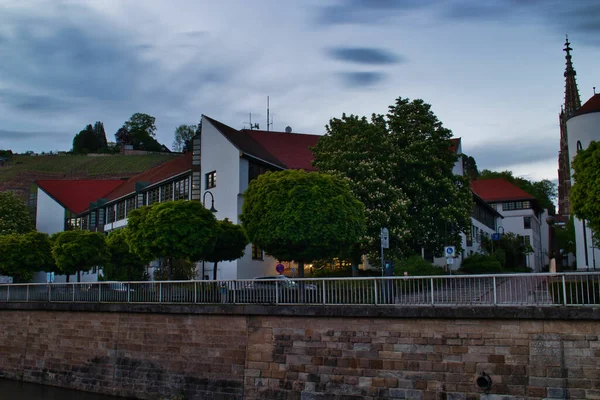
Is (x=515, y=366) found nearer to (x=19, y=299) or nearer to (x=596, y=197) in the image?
(x=596, y=197)

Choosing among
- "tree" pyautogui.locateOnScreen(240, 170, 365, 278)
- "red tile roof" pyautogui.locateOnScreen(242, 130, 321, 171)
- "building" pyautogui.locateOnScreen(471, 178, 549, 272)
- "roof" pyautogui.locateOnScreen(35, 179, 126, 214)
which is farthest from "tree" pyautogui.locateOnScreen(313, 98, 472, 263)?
"building" pyautogui.locateOnScreen(471, 178, 549, 272)

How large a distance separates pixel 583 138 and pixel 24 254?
31911 mm

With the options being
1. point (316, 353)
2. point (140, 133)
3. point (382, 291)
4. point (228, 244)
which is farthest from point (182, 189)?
point (140, 133)

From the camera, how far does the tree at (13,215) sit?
70250 mm

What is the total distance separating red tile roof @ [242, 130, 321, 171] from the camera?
2037 inches

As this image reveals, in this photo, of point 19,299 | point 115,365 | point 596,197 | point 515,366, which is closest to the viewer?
point 515,366

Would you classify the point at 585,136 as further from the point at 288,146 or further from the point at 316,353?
the point at 288,146

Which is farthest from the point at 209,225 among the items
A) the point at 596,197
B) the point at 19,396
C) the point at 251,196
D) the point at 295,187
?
the point at 596,197

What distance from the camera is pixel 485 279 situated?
1838cm

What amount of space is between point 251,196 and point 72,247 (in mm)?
12660

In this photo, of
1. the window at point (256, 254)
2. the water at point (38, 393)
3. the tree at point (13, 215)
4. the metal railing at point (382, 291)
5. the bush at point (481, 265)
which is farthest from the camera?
the tree at point (13, 215)

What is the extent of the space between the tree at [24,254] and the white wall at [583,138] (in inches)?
1180

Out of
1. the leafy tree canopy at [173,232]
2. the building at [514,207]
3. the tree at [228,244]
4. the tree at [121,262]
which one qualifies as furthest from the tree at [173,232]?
the building at [514,207]

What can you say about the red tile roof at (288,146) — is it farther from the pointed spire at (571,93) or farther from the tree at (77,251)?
the pointed spire at (571,93)
